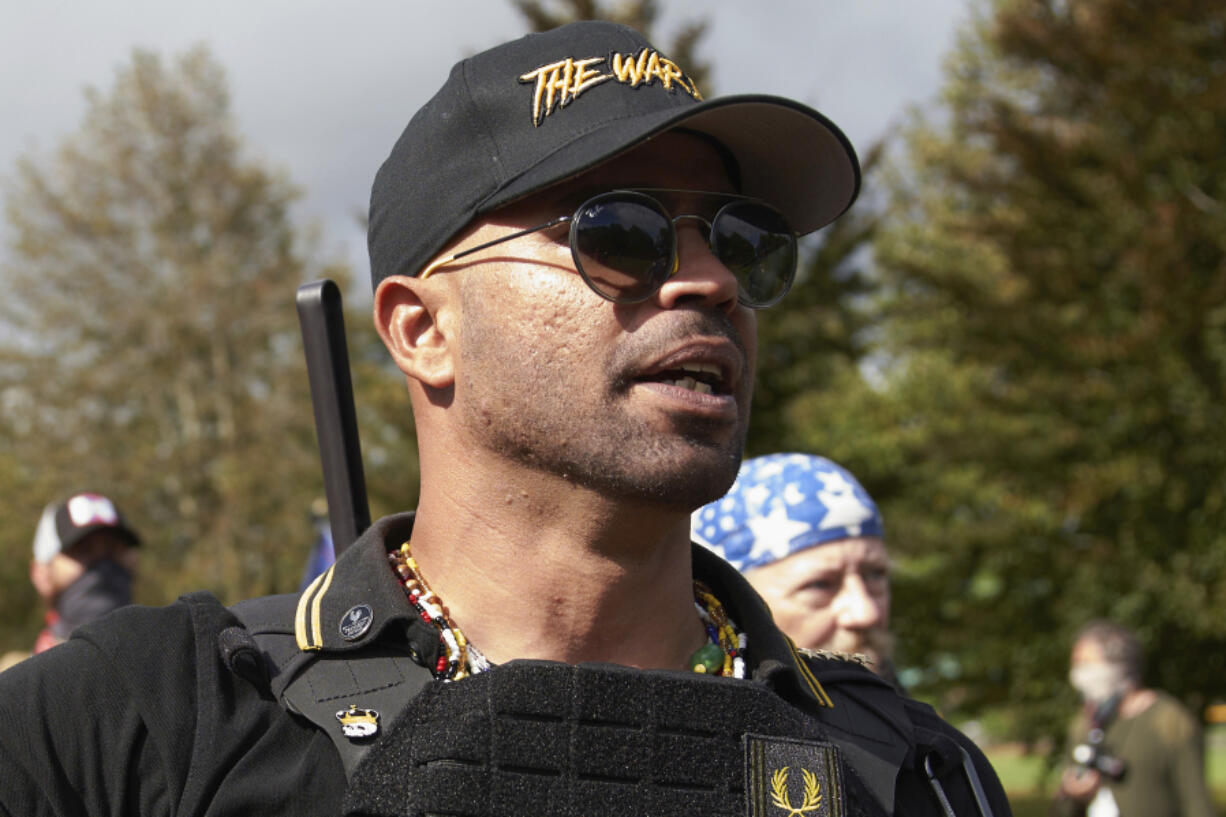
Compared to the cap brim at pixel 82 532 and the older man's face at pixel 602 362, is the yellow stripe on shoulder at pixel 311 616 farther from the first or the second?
the cap brim at pixel 82 532

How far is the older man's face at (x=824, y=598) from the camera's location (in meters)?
3.97

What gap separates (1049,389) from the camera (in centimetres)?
1727

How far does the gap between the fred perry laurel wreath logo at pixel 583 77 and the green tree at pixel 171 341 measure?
21.6 meters

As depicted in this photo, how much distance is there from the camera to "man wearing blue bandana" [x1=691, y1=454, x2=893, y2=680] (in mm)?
3986

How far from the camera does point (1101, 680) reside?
22.3ft

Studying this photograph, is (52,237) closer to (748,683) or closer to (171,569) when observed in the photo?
(171,569)

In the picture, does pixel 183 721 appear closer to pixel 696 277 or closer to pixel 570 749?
pixel 570 749

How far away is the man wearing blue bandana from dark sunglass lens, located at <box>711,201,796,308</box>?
1.81 m

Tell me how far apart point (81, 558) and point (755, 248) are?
378 cm

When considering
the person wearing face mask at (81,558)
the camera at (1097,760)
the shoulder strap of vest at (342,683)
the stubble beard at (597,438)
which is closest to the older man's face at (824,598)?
the stubble beard at (597,438)

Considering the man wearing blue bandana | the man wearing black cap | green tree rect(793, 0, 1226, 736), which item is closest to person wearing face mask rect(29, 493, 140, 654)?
the man wearing blue bandana

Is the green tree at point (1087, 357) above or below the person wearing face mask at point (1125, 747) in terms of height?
below

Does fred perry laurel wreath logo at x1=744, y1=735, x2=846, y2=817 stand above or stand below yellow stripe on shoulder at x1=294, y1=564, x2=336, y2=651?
below

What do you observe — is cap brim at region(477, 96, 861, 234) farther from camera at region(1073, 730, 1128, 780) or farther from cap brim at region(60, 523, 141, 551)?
camera at region(1073, 730, 1128, 780)
